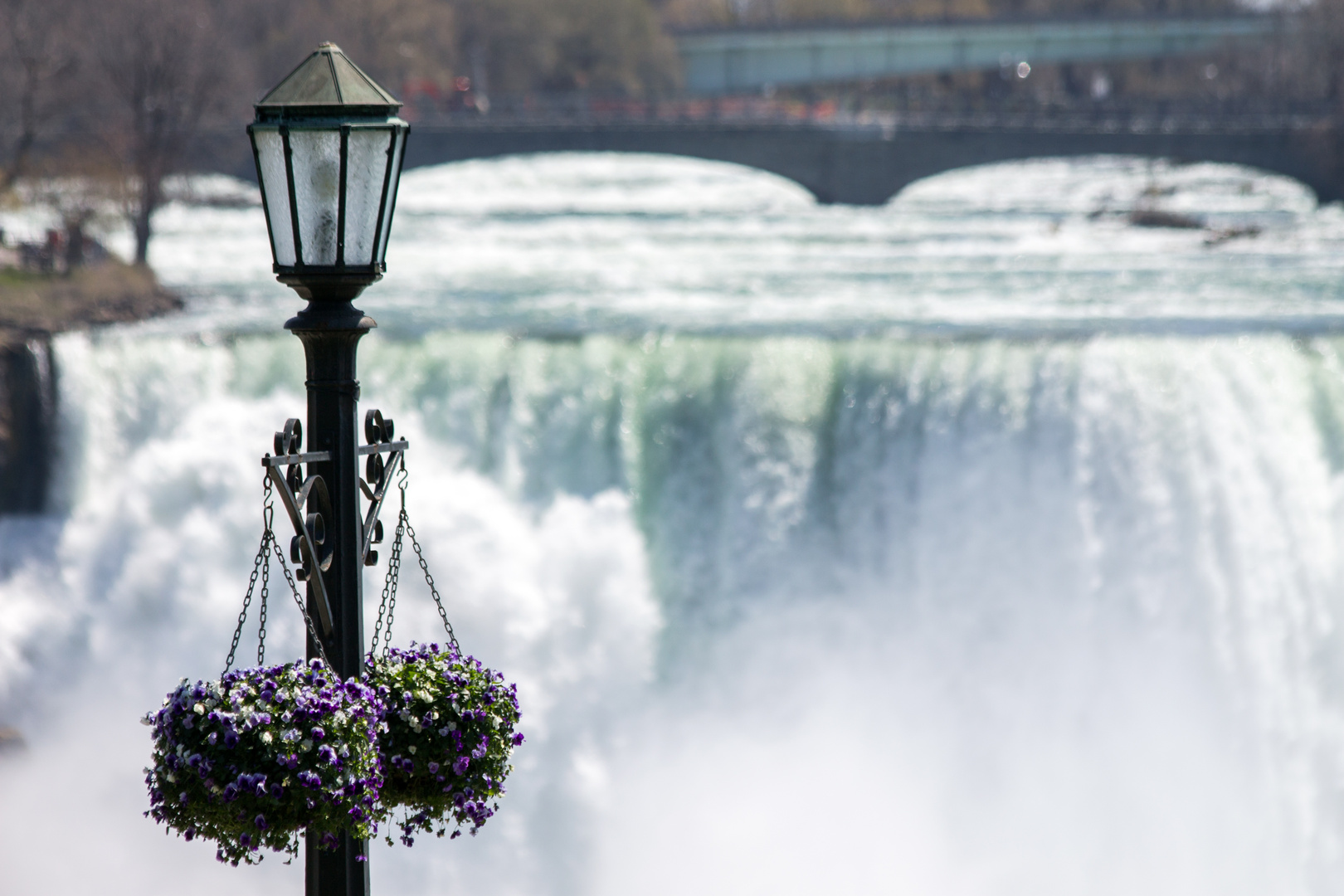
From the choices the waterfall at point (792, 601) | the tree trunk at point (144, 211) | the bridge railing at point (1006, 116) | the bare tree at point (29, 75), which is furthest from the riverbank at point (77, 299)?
the bridge railing at point (1006, 116)

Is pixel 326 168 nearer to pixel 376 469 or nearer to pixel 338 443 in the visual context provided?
pixel 338 443

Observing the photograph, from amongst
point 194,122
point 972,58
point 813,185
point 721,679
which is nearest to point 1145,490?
point 721,679

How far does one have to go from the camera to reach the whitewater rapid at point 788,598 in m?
13.4

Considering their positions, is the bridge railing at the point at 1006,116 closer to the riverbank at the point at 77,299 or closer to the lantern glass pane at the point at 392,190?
the riverbank at the point at 77,299

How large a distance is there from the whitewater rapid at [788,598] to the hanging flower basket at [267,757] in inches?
363

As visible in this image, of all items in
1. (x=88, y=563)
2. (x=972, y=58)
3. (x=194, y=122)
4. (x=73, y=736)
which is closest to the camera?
(x=73, y=736)

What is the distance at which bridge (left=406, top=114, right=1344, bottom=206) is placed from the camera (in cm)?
4625

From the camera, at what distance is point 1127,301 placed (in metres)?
22.7

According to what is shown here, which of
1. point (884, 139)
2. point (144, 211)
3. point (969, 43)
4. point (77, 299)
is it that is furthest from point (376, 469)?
point (969, 43)

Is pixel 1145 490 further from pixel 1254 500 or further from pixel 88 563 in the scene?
pixel 88 563

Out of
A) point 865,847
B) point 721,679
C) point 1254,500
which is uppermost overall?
point 1254,500

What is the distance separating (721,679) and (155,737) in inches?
427

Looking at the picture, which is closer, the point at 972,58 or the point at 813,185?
the point at 813,185

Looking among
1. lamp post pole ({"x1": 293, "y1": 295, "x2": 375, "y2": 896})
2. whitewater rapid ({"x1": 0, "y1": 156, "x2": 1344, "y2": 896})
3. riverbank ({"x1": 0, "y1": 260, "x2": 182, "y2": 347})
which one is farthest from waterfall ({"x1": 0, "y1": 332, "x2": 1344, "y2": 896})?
lamp post pole ({"x1": 293, "y1": 295, "x2": 375, "y2": 896})
